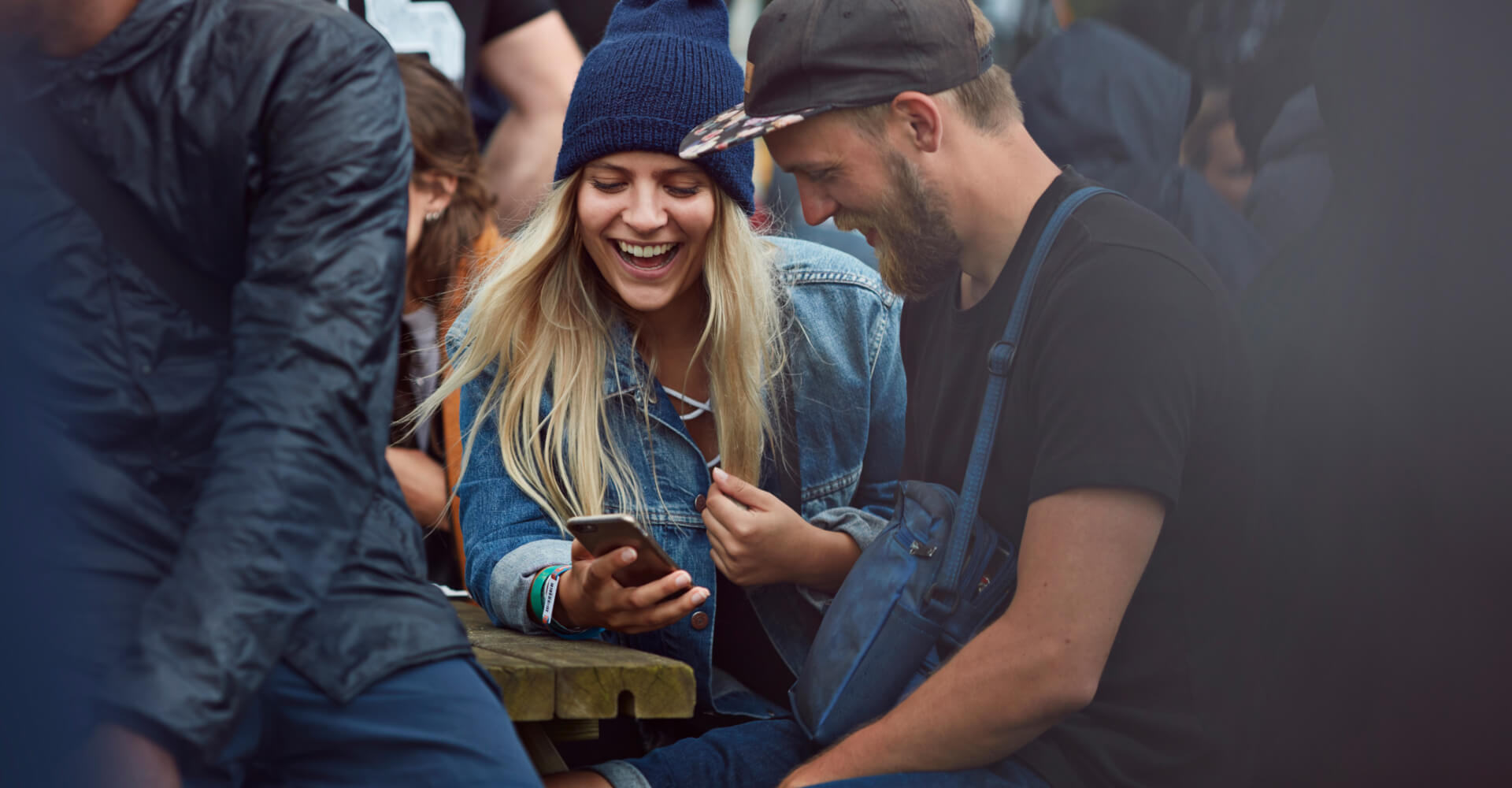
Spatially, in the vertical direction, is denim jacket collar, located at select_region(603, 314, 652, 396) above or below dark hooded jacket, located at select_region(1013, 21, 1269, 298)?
below

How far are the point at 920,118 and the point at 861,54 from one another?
0.12 meters

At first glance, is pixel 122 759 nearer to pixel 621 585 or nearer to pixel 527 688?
pixel 527 688

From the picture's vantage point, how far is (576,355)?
2248 mm

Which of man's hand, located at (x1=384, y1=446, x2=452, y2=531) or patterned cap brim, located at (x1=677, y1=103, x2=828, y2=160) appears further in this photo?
man's hand, located at (x1=384, y1=446, x2=452, y2=531)

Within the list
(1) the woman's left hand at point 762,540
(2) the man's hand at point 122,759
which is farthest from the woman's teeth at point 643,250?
(2) the man's hand at point 122,759

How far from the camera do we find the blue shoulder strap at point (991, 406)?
1729 mm

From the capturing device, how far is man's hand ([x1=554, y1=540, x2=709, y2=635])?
184 cm

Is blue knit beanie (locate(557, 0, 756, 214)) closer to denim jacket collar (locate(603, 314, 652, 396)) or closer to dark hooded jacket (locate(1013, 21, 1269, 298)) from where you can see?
denim jacket collar (locate(603, 314, 652, 396))

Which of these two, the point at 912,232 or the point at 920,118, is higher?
the point at 920,118

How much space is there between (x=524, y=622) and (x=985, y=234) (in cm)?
87

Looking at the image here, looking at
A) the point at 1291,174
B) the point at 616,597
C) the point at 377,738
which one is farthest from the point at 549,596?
the point at 1291,174

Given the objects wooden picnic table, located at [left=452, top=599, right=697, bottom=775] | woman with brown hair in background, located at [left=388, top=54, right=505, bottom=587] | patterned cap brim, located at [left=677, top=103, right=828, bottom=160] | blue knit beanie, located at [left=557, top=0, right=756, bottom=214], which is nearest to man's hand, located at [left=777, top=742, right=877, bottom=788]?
wooden picnic table, located at [left=452, top=599, right=697, bottom=775]

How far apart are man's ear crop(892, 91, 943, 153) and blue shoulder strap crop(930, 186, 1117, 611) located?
205 millimetres

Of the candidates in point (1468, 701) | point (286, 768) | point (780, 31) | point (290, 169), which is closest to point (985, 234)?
point (780, 31)
